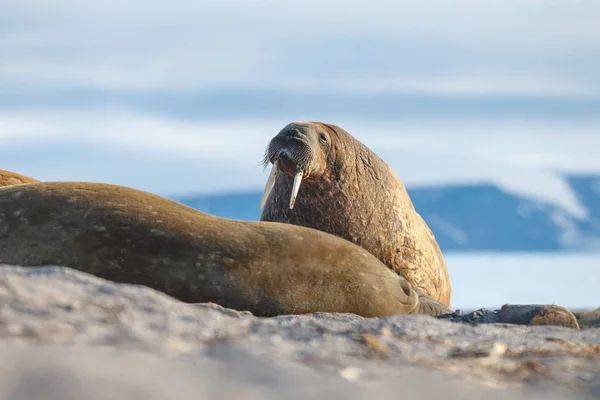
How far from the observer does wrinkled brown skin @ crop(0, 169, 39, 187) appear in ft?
24.6

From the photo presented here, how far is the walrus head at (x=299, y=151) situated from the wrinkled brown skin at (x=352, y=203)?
0.04 ft

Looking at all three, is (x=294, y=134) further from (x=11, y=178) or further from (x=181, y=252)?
(x=181, y=252)

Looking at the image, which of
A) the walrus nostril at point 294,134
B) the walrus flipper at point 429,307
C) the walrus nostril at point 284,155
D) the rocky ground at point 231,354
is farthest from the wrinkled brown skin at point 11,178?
the rocky ground at point 231,354

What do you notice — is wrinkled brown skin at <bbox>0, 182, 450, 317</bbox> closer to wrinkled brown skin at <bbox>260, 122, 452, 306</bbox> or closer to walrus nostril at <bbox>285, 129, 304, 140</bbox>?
walrus nostril at <bbox>285, 129, 304, 140</bbox>

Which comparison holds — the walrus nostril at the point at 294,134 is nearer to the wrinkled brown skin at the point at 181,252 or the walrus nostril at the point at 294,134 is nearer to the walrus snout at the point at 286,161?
the walrus snout at the point at 286,161

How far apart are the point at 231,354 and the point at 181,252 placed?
8.07 feet

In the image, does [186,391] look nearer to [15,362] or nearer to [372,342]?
[15,362]

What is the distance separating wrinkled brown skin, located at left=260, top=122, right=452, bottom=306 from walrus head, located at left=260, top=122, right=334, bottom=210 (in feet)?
0.04

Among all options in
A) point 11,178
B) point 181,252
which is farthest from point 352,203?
point 181,252

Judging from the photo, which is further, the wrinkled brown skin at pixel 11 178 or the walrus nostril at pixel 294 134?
the walrus nostril at pixel 294 134

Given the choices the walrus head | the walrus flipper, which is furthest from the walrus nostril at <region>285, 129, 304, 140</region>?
the walrus flipper

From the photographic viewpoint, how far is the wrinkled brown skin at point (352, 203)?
9.41 metres

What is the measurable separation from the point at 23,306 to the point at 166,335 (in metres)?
0.56

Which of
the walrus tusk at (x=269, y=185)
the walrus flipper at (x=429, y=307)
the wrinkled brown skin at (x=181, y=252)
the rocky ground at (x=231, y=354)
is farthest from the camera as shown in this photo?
the walrus tusk at (x=269, y=185)
